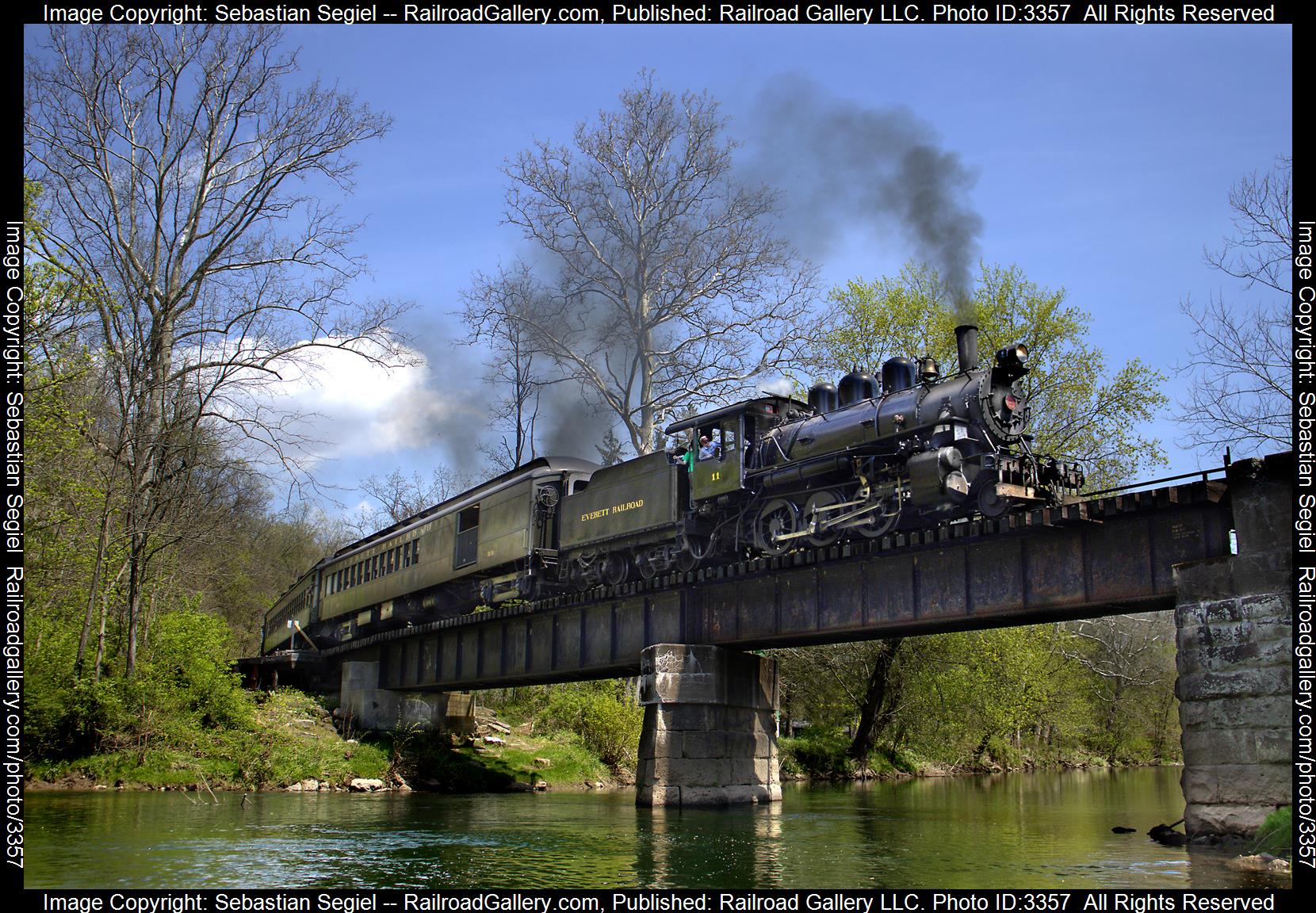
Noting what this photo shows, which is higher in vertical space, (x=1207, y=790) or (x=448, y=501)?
(x=448, y=501)

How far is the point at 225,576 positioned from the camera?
171ft

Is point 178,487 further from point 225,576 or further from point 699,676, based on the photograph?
point 225,576

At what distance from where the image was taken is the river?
12.4 meters

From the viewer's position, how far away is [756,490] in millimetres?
20656

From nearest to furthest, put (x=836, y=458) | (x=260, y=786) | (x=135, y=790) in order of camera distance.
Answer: (x=836, y=458) < (x=135, y=790) < (x=260, y=786)

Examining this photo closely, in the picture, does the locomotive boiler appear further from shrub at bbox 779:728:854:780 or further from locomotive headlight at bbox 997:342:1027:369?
shrub at bbox 779:728:854:780

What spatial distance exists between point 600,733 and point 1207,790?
23.6 meters

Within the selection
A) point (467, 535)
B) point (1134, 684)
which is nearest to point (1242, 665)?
point (467, 535)

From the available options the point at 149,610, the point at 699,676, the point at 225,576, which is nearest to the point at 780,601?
the point at 699,676

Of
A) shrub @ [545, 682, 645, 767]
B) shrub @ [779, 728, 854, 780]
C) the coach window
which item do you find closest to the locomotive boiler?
the coach window

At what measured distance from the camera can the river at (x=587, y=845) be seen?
1243 cm

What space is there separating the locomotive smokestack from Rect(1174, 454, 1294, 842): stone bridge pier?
5134 millimetres

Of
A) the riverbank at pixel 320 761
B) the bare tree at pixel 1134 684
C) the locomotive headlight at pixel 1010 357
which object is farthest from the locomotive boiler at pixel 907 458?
the bare tree at pixel 1134 684
